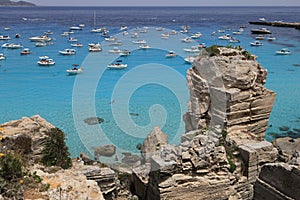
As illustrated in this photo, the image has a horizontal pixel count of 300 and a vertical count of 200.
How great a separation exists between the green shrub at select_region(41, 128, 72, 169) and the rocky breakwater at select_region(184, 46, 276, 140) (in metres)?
6.81

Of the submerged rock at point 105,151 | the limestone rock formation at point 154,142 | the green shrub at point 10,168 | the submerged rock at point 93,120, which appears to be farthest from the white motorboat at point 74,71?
the green shrub at point 10,168

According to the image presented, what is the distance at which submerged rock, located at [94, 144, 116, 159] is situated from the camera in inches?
787

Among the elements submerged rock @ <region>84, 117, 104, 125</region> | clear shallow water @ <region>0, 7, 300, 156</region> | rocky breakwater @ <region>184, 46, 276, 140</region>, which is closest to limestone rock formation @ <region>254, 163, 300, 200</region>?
rocky breakwater @ <region>184, 46, 276, 140</region>

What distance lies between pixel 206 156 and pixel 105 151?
9.09 meters

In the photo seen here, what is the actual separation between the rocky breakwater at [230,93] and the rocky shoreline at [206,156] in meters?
0.04

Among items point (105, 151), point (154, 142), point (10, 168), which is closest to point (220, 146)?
point (154, 142)

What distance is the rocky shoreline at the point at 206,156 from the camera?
→ 10.3 m

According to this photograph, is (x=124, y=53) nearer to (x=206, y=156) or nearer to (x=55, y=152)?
(x=55, y=152)

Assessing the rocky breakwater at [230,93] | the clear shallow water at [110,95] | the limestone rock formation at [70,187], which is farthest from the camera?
Answer: the clear shallow water at [110,95]

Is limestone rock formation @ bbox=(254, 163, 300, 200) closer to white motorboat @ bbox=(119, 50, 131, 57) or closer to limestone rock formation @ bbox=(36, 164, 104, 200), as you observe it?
limestone rock formation @ bbox=(36, 164, 104, 200)

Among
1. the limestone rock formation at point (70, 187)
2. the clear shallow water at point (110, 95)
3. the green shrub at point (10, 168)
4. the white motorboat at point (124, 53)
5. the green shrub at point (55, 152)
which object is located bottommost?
the clear shallow water at point (110, 95)

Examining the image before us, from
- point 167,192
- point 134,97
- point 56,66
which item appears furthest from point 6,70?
point 167,192

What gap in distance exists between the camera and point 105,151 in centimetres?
2022

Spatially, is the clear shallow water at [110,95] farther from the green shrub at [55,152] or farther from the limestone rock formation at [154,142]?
the green shrub at [55,152]
